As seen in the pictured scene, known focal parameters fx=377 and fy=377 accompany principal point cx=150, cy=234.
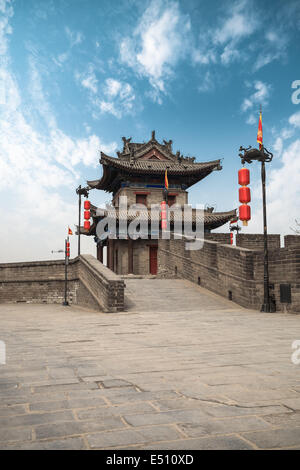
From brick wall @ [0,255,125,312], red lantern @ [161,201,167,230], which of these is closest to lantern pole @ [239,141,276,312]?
brick wall @ [0,255,125,312]

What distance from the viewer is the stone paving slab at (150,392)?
2.05 m

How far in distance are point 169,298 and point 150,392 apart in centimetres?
999

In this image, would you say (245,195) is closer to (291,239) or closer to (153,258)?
(291,239)

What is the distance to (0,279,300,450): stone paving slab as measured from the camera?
2.05 m

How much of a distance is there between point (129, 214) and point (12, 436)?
23.3 m

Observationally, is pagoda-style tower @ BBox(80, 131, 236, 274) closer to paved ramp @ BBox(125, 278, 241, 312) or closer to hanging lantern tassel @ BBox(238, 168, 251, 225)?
paved ramp @ BBox(125, 278, 241, 312)

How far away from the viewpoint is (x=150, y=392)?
293cm

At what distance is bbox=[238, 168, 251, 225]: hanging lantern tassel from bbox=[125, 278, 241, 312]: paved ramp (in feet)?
9.31

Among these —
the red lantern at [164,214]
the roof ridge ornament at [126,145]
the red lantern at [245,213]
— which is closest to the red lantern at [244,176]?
the red lantern at [245,213]

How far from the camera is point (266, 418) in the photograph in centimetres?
234

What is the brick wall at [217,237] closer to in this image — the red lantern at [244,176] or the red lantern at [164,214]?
the red lantern at [244,176]

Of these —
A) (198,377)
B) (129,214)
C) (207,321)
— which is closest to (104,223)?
(129,214)

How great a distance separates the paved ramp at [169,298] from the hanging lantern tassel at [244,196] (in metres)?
2.84
